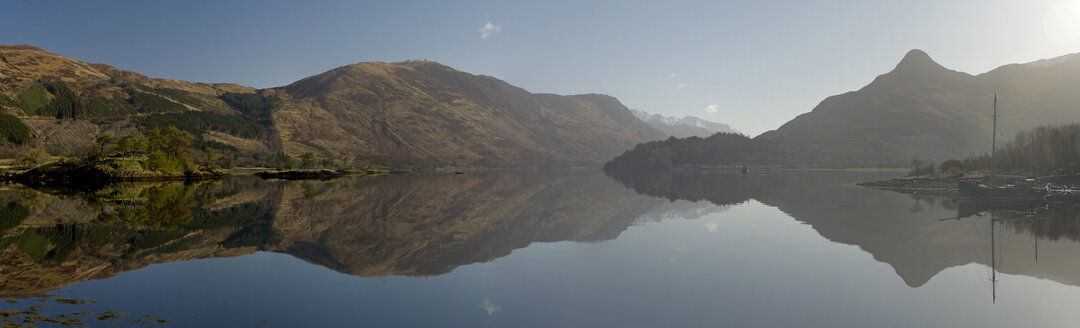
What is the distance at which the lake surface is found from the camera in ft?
35.2

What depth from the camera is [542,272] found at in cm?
1528

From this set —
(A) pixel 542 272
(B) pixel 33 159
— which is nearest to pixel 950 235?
(A) pixel 542 272

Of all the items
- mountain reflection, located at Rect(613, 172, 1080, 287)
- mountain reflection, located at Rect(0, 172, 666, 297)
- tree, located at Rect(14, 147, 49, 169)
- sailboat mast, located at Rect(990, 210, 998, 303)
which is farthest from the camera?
tree, located at Rect(14, 147, 49, 169)

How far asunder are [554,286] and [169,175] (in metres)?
123

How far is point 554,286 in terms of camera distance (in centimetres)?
1343

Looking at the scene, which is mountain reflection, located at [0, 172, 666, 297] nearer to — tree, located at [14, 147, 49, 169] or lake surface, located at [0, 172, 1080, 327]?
lake surface, located at [0, 172, 1080, 327]

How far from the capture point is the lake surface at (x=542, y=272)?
35.2 ft

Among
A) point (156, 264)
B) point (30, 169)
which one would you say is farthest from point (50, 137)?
point (156, 264)

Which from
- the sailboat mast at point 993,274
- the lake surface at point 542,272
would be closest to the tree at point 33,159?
the lake surface at point 542,272

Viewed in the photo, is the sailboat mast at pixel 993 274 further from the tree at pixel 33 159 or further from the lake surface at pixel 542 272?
the tree at pixel 33 159

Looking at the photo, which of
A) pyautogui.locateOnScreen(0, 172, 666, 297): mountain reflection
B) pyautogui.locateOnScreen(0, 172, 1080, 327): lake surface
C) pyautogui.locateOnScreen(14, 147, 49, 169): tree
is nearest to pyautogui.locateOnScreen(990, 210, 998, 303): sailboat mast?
pyautogui.locateOnScreen(0, 172, 1080, 327): lake surface

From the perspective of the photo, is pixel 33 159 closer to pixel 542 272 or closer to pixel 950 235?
pixel 542 272

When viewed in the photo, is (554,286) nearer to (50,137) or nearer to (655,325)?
(655,325)

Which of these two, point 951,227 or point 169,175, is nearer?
point 951,227
